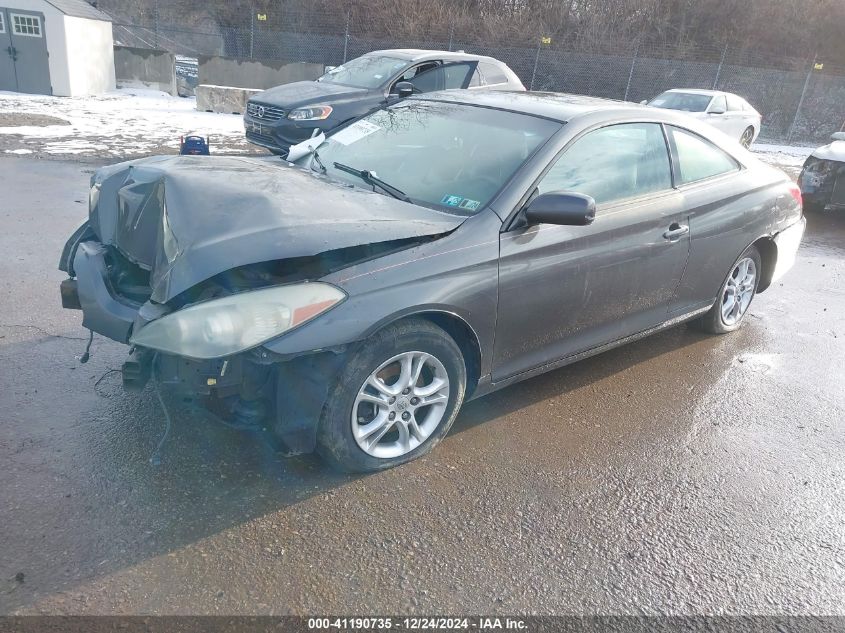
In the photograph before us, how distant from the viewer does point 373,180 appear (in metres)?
3.64

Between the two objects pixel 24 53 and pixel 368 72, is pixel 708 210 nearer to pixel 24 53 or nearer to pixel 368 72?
pixel 368 72

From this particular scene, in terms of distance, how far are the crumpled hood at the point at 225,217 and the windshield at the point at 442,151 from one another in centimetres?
24

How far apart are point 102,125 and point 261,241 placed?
482 inches

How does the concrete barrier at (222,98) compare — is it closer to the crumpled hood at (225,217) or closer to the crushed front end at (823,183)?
the crushed front end at (823,183)

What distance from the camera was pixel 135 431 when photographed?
314 cm

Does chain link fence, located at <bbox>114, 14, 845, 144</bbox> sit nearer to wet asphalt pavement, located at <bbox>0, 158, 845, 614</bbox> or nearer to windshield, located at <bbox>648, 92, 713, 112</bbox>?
windshield, located at <bbox>648, 92, 713, 112</bbox>

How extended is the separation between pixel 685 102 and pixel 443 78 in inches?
289

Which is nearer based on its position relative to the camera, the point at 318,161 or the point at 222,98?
the point at 318,161

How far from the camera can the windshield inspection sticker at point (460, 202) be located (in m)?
3.25

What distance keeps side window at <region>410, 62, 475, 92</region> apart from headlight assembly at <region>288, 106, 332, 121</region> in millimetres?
1731

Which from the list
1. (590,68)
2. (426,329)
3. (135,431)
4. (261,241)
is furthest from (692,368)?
(590,68)

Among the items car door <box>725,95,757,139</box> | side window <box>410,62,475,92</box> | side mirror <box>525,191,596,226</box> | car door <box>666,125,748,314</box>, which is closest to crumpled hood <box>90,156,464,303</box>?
side mirror <box>525,191,596,226</box>

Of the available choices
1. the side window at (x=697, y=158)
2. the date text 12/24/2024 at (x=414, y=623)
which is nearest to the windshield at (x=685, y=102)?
the side window at (x=697, y=158)

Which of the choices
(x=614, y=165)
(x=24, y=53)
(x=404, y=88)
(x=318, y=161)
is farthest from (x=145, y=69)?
(x=614, y=165)
